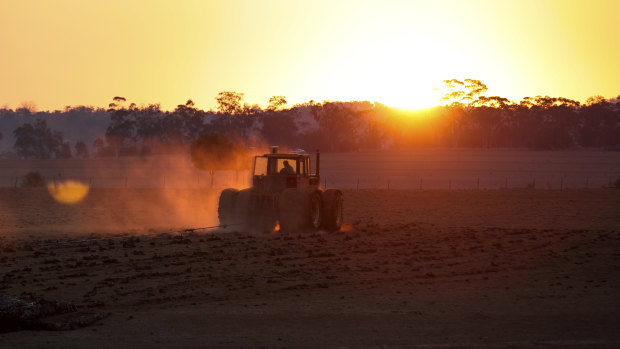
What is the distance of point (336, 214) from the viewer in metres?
24.7

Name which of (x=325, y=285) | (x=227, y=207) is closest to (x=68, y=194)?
(x=227, y=207)

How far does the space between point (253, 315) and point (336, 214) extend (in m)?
12.5

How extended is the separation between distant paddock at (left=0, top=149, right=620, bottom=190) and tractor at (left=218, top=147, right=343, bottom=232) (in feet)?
106

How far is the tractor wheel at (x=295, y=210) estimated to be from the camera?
23.2 meters

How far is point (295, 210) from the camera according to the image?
2325cm

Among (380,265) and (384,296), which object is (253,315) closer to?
(384,296)

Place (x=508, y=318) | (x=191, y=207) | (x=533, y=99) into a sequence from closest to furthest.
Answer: (x=508, y=318), (x=191, y=207), (x=533, y=99)

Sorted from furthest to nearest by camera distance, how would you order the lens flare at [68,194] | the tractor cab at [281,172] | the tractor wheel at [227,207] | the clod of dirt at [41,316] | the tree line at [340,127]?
the tree line at [340,127], the lens flare at [68,194], the tractor wheel at [227,207], the tractor cab at [281,172], the clod of dirt at [41,316]

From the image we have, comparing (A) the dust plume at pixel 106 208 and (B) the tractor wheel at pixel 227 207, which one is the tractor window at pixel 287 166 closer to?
(B) the tractor wheel at pixel 227 207

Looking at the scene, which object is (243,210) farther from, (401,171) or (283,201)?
(401,171)

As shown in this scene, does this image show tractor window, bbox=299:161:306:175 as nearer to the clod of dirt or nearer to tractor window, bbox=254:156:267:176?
tractor window, bbox=254:156:267:176

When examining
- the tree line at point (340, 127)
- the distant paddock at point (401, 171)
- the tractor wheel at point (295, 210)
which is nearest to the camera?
the tractor wheel at point (295, 210)

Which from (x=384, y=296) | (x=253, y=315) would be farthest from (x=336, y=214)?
(x=253, y=315)

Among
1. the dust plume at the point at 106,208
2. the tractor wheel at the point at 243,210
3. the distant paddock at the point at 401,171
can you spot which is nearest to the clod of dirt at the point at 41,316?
the tractor wheel at the point at 243,210
